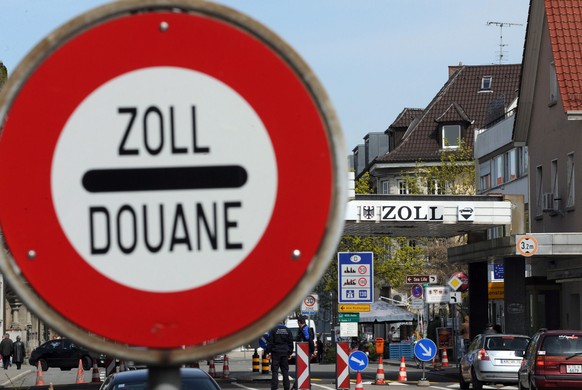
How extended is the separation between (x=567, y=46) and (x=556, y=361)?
64.7 ft

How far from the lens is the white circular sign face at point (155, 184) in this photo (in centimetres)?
269

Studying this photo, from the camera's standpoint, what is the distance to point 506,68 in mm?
92750

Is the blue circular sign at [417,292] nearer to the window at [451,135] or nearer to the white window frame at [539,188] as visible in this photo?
the white window frame at [539,188]

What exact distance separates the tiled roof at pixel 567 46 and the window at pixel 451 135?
44416 mm

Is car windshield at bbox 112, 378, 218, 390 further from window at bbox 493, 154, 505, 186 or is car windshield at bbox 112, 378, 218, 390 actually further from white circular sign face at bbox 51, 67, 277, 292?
window at bbox 493, 154, 505, 186

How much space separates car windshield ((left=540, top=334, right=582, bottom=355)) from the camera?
2964 cm

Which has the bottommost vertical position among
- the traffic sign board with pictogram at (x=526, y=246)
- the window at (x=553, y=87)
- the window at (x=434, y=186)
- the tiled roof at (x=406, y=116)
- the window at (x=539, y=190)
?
the traffic sign board with pictogram at (x=526, y=246)

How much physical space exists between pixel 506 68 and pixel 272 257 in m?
91.5

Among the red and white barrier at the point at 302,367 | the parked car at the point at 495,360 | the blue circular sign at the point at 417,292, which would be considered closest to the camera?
the red and white barrier at the point at 302,367

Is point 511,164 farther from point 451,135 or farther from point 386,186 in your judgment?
point 386,186

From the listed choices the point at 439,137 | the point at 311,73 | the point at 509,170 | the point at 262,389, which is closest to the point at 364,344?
the point at 509,170

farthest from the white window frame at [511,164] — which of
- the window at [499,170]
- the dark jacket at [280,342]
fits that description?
the dark jacket at [280,342]

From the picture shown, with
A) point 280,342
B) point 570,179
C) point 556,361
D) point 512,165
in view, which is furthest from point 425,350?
point 512,165

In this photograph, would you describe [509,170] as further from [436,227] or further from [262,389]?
[262,389]
